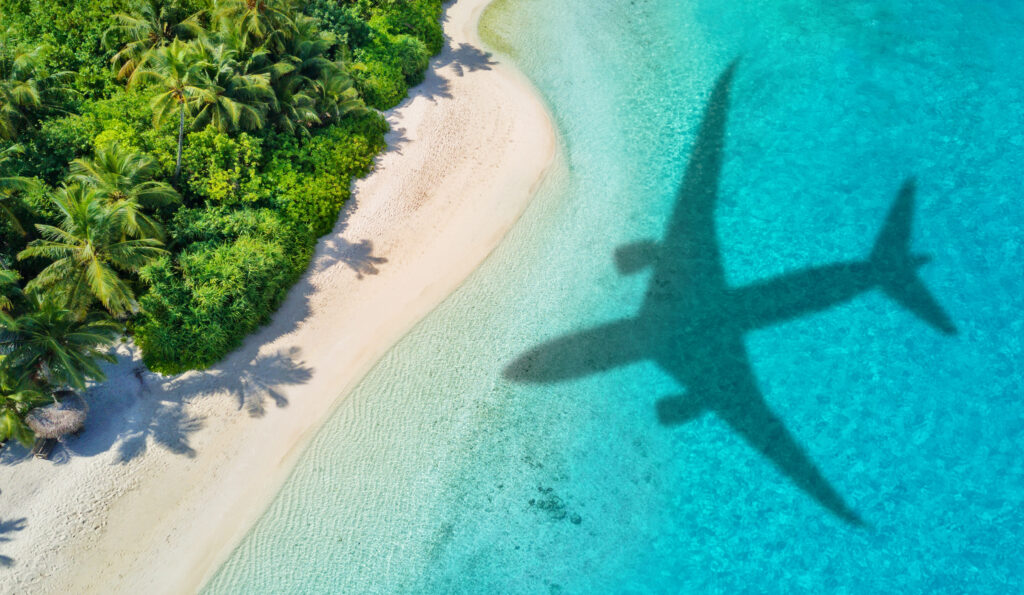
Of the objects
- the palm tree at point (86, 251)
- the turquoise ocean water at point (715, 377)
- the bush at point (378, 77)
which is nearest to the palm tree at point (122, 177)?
the palm tree at point (86, 251)

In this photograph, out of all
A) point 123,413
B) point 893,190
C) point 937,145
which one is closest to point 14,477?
point 123,413

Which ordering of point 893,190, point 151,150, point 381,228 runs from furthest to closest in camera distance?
point 893,190 → point 381,228 → point 151,150

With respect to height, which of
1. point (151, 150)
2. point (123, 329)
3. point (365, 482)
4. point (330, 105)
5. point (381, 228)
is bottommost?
point (365, 482)

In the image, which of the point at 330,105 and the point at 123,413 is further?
the point at 330,105

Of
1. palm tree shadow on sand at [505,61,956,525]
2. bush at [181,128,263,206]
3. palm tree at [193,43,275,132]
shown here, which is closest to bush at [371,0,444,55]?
palm tree at [193,43,275,132]

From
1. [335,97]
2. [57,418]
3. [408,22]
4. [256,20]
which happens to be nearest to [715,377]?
[335,97]

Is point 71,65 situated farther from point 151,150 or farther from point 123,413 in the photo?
point 123,413
